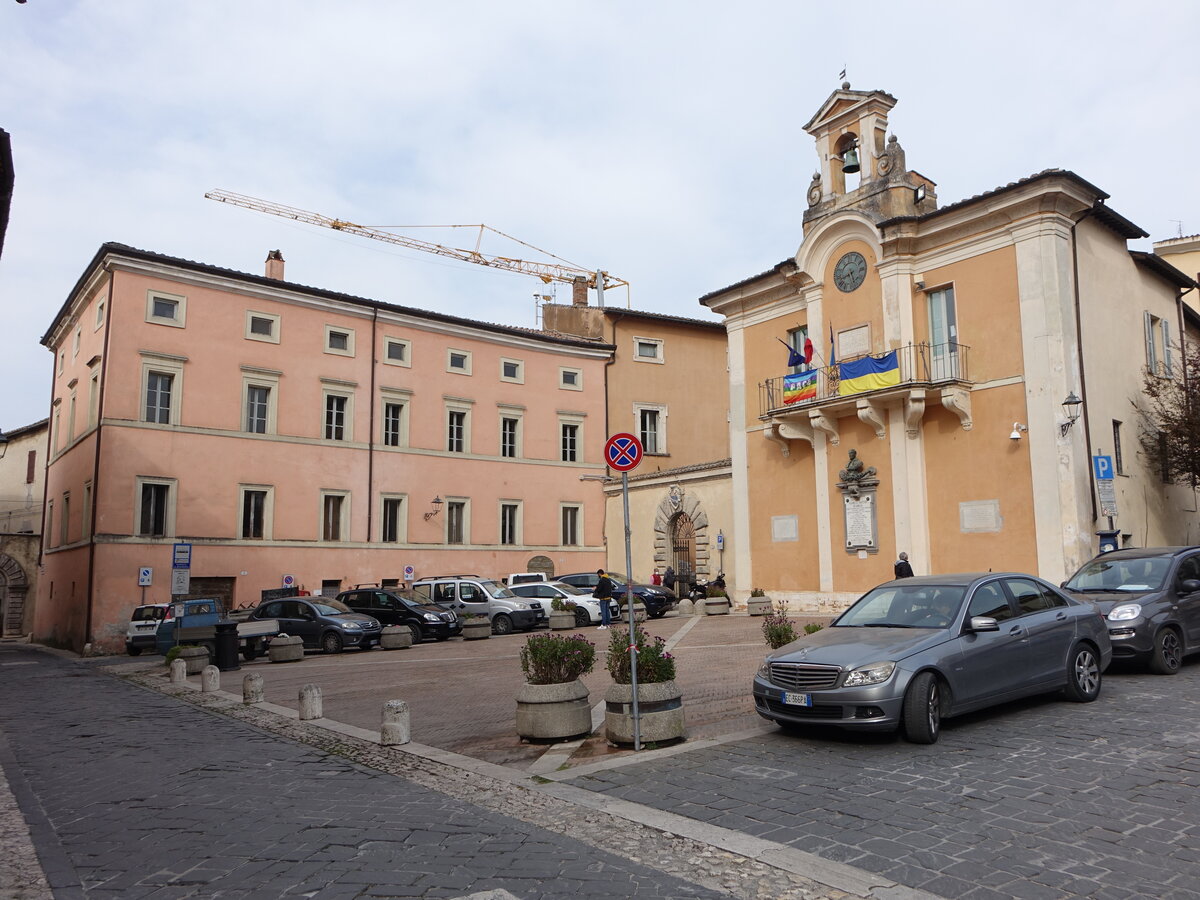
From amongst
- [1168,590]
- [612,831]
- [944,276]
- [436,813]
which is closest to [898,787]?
[612,831]

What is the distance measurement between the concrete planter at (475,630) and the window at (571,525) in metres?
13.8

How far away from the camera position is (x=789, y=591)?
88.0 feet

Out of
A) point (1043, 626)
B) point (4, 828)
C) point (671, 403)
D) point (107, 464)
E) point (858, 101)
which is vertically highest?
point (858, 101)

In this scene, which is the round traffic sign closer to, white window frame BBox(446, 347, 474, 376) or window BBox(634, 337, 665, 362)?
white window frame BBox(446, 347, 474, 376)

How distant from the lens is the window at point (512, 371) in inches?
1501

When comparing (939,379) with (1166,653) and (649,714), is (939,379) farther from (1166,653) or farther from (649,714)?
(649,714)

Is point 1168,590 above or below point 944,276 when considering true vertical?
below

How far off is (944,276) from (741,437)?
8100 millimetres

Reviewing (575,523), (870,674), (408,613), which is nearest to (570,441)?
(575,523)

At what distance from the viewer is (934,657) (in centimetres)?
807

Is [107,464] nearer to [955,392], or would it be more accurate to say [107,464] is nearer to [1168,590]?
[955,392]

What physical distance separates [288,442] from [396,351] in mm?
5722

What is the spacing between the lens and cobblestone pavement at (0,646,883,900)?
195 inches

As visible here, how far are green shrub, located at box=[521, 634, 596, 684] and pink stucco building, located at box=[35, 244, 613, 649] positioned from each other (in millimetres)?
21900
